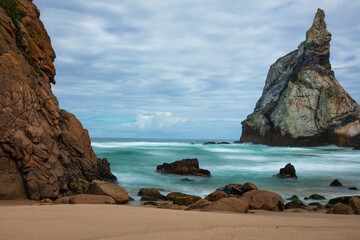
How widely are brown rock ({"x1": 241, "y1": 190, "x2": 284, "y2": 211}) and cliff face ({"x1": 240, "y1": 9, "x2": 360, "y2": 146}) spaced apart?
42.4m

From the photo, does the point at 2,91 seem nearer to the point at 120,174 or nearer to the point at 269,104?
the point at 120,174

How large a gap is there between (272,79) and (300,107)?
14031mm

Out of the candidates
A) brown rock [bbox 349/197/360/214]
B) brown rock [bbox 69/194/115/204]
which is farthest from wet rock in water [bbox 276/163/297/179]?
brown rock [bbox 69/194/115/204]

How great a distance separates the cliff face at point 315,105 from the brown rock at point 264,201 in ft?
139

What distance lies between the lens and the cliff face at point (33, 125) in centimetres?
741

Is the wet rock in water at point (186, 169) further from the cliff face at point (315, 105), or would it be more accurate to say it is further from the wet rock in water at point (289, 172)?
the cliff face at point (315, 105)

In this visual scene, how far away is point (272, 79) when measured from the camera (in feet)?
193

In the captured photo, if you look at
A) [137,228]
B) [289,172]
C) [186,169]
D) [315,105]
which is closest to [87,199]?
[137,228]

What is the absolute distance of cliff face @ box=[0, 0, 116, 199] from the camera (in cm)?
741

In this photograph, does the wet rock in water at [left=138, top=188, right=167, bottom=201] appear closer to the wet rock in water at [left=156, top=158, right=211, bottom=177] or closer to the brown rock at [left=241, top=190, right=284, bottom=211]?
the brown rock at [left=241, top=190, right=284, bottom=211]

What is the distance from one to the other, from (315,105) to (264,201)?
43.5 m

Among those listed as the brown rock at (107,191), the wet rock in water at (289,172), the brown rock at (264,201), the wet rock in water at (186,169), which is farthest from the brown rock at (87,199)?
the wet rock in water at (289,172)

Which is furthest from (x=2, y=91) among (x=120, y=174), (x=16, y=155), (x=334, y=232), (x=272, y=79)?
(x=272, y=79)

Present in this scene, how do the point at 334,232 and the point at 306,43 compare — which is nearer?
the point at 334,232
